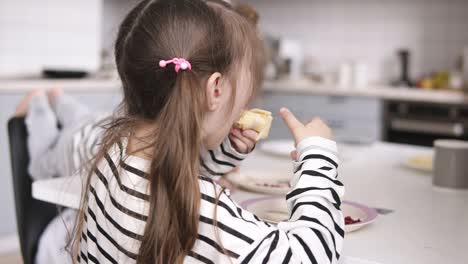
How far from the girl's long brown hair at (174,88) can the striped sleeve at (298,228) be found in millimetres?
45

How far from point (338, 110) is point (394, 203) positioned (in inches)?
114

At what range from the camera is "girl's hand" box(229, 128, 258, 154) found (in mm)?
1316

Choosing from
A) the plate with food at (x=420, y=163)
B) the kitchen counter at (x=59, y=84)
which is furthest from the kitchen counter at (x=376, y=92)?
the plate with food at (x=420, y=163)

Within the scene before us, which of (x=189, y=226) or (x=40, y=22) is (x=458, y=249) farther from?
(x=40, y=22)

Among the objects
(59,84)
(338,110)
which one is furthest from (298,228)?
(338,110)

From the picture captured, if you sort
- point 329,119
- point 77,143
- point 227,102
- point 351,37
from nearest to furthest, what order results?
point 227,102, point 77,143, point 329,119, point 351,37

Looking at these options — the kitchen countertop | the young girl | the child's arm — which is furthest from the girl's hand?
the kitchen countertop

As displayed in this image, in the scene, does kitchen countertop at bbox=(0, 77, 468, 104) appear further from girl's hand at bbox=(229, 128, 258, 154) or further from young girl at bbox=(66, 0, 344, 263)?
young girl at bbox=(66, 0, 344, 263)

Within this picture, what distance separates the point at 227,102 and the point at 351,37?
3.87m

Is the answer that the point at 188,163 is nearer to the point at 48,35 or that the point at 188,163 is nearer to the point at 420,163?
the point at 420,163

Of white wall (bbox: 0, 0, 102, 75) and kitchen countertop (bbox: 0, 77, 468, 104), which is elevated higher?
white wall (bbox: 0, 0, 102, 75)

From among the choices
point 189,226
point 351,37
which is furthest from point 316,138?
point 351,37

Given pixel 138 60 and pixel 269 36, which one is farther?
pixel 269 36

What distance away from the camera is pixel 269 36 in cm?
495
